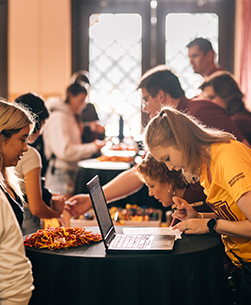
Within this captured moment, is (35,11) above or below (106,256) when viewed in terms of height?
above

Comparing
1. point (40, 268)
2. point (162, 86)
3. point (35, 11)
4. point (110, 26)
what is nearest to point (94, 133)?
point (110, 26)

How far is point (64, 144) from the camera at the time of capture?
4.25m

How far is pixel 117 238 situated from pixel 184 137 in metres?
0.50

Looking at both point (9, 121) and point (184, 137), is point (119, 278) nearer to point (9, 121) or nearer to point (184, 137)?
point (184, 137)

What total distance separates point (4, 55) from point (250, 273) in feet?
19.1

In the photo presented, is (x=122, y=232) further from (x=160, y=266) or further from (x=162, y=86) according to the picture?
(x=162, y=86)

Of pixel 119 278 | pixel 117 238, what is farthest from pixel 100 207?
pixel 119 278

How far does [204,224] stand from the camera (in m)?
1.82

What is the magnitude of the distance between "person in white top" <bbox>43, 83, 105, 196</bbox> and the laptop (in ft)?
8.18

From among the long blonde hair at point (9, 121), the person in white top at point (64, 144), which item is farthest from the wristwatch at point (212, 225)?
the person in white top at point (64, 144)

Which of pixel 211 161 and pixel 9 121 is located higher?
pixel 9 121

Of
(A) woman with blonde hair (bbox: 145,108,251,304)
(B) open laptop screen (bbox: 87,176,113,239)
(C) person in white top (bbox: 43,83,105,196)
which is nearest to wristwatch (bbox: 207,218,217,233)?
(A) woman with blonde hair (bbox: 145,108,251,304)

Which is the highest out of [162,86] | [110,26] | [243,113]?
[110,26]

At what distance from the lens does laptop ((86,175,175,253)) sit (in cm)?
162
